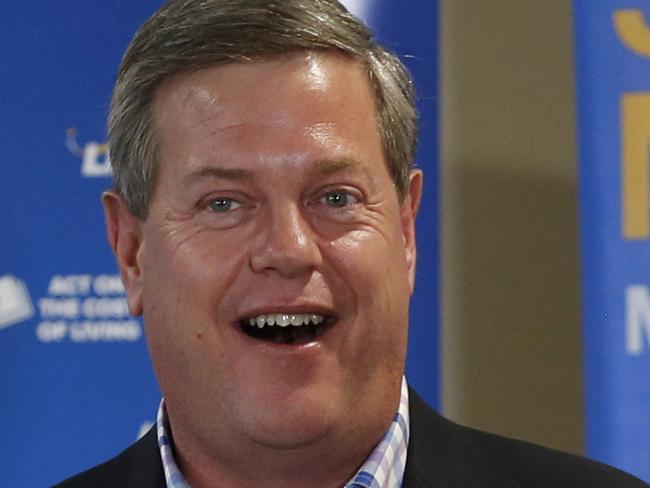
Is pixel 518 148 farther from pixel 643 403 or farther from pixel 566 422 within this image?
pixel 643 403

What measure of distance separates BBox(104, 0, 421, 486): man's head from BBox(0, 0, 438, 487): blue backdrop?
1.08 meters

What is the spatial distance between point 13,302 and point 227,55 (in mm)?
1351

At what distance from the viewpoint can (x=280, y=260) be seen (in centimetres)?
171

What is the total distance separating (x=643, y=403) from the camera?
8.75ft

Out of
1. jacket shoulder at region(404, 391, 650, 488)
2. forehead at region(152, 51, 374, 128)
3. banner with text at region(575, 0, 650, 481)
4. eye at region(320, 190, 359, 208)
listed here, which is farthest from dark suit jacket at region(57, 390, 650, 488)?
banner with text at region(575, 0, 650, 481)

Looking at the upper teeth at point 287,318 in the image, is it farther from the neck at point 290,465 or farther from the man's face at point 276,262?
the neck at point 290,465

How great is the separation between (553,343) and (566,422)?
0.23 meters

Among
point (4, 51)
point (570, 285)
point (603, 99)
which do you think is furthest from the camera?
point (570, 285)

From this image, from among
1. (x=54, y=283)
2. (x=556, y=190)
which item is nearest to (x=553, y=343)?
(x=556, y=190)

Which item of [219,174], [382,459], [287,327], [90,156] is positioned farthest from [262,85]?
[90,156]

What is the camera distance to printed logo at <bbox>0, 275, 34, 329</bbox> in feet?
9.68

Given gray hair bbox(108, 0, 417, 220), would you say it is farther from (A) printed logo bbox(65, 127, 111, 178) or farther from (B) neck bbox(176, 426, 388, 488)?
(A) printed logo bbox(65, 127, 111, 178)

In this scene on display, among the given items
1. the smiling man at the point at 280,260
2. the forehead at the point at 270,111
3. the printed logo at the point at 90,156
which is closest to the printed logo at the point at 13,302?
the printed logo at the point at 90,156

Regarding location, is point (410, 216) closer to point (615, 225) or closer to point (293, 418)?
point (293, 418)
